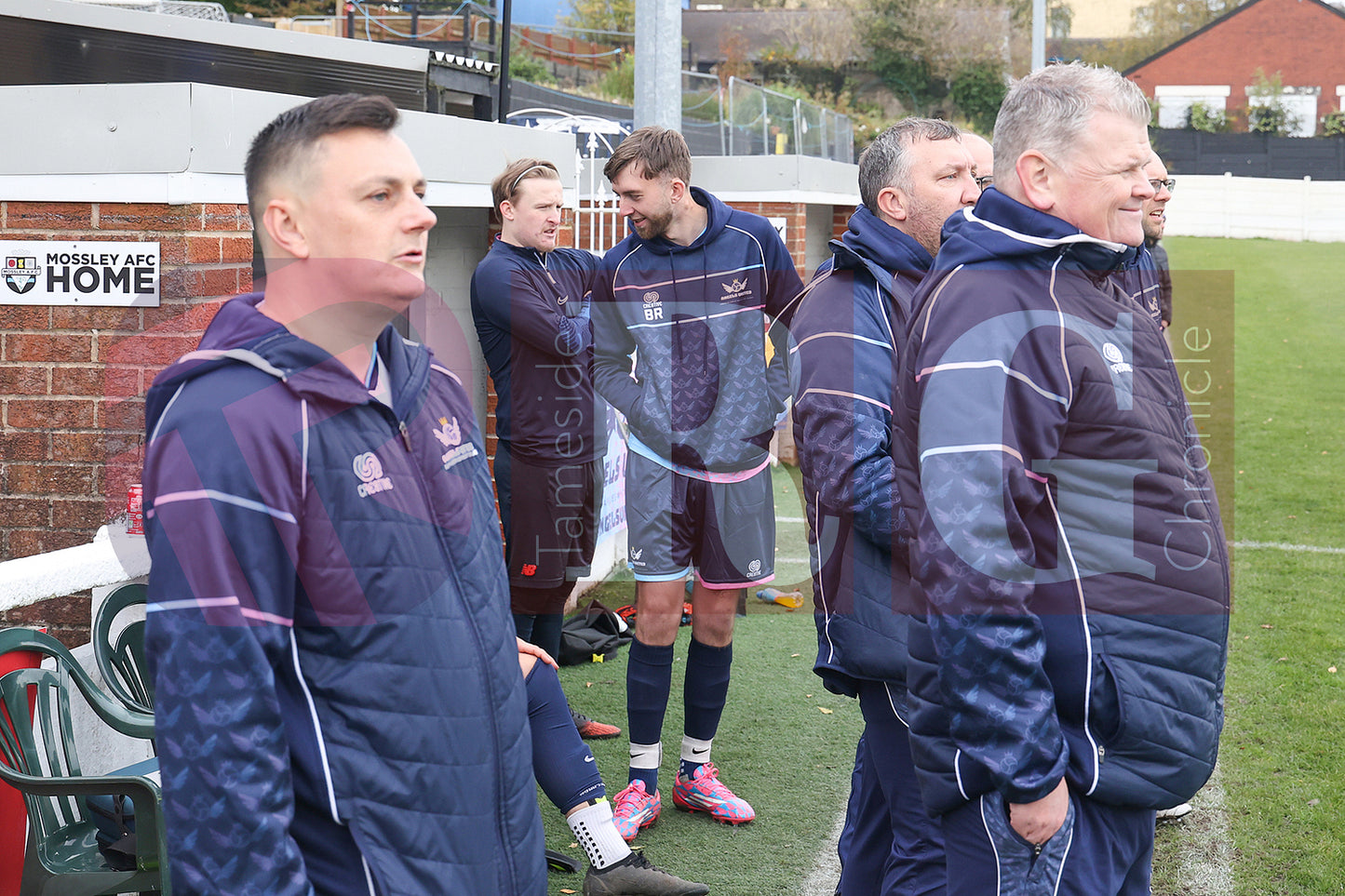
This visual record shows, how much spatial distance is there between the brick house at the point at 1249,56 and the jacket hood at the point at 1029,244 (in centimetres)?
6216

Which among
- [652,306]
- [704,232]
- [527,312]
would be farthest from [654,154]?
[527,312]

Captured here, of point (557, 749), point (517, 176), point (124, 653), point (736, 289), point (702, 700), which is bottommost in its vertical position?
point (702, 700)

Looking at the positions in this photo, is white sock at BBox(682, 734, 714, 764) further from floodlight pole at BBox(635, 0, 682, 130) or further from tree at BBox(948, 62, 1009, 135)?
tree at BBox(948, 62, 1009, 135)

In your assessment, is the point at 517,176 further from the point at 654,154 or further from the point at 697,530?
the point at 697,530

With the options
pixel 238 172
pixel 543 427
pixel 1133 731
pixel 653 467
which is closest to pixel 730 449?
pixel 653 467

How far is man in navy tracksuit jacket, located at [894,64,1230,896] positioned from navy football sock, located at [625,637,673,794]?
2276 millimetres

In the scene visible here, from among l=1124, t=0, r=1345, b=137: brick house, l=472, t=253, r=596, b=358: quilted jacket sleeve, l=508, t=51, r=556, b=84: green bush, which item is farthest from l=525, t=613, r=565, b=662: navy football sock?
l=1124, t=0, r=1345, b=137: brick house

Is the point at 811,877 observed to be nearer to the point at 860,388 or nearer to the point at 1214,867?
the point at 1214,867

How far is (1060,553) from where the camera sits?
6.83ft

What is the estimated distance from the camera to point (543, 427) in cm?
501

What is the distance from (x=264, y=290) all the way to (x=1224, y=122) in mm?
59901

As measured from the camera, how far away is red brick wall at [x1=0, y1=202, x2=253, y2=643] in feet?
12.0

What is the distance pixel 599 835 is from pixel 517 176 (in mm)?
2602

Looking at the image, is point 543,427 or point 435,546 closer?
point 435,546
